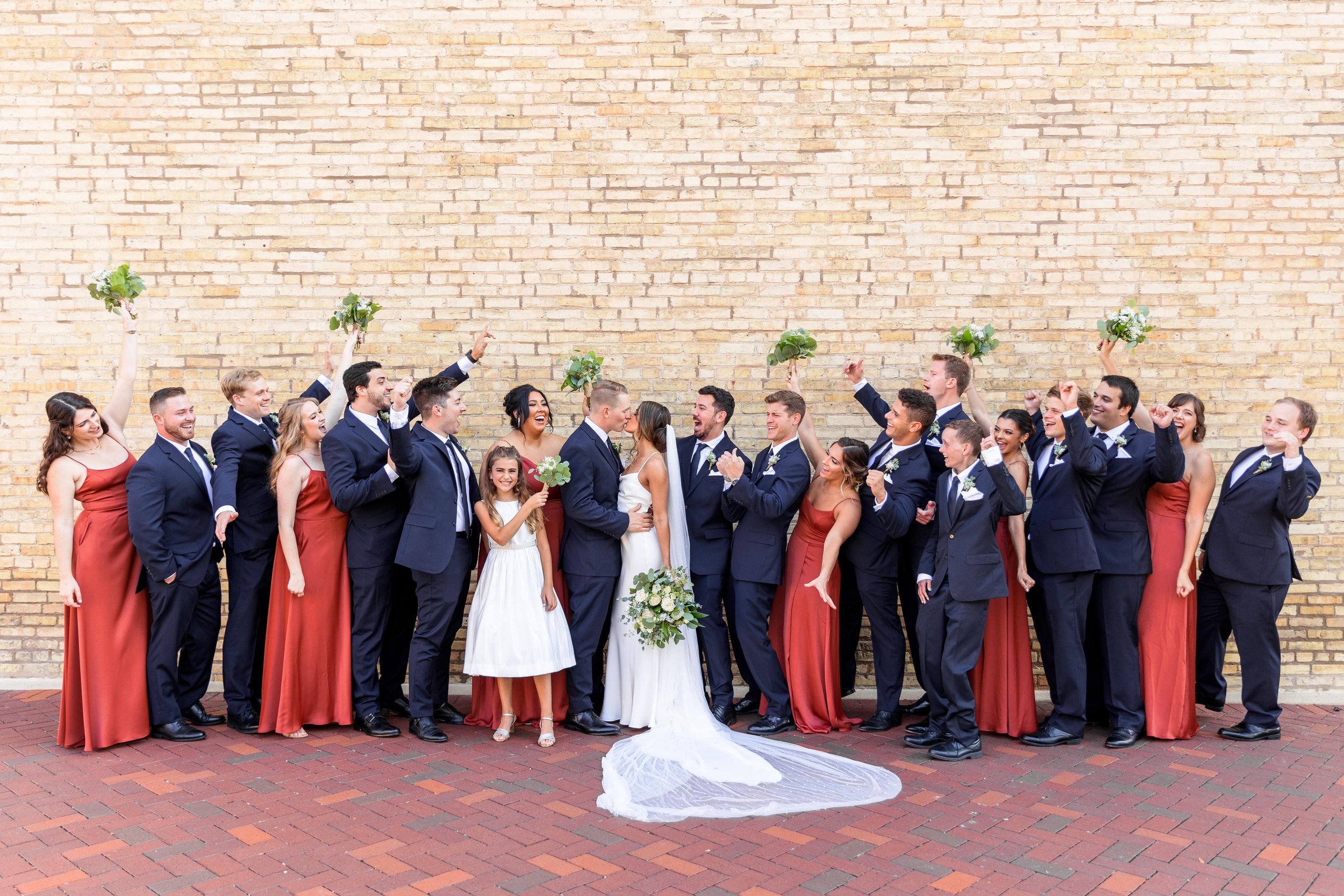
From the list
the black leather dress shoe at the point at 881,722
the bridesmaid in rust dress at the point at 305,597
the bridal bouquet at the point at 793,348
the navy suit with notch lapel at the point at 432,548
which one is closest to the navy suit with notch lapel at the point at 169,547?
the bridesmaid in rust dress at the point at 305,597

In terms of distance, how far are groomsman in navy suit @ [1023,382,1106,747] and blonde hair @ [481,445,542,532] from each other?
3.21 metres

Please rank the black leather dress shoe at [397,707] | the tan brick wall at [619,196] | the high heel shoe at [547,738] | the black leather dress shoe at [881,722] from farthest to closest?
1. the tan brick wall at [619,196]
2. the black leather dress shoe at [397,707]
3. the black leather dress shoe at [881,722]
4. the high heel shoe at [547,738]

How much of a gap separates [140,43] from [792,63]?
5.02 metres

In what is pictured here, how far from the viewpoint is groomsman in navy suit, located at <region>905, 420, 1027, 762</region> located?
18.8 feet

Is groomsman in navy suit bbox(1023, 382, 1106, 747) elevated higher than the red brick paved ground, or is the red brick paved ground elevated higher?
groomsman in navy suit bbox(1023, 382, 1106, 747)

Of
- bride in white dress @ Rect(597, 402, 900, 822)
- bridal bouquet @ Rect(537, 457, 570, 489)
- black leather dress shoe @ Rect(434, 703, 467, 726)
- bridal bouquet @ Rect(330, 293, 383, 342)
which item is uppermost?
bridal bouquet @ Rect(330, 293, 383, 342)

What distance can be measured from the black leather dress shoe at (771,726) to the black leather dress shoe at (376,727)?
89.6 inches

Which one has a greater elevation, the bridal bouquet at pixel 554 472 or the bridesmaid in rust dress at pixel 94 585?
the bridal bouquet at pixel 554 472

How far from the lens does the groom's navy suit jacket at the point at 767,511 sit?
621 cm

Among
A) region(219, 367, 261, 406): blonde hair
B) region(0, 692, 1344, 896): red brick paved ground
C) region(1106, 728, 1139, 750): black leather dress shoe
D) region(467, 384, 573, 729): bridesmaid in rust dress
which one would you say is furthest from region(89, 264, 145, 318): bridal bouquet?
region(1106, 728, 1139, 750): black leather dress shoe

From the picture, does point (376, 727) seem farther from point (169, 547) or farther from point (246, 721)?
point (169, 547)

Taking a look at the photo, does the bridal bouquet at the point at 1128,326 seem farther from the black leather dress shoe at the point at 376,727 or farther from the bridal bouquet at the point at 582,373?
the black leather dress shoe at the point at 376,727

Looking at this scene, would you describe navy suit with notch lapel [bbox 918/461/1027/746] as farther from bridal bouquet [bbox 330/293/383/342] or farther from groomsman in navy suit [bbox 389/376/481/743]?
bridal bouquet [bbox 330/293/383/342]

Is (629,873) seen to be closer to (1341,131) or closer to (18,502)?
(18,502)
